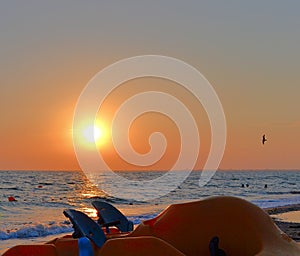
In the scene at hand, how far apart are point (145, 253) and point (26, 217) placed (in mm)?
25075

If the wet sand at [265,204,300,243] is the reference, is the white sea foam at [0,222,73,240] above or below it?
below

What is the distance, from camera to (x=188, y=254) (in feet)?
16.9

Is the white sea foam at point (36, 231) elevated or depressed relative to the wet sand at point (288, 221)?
depressed

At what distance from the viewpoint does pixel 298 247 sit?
16.9 ft

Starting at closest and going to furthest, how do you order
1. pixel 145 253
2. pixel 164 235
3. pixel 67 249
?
1. pixel 145 253
2. pixel 67 249
3. pixel 164 235

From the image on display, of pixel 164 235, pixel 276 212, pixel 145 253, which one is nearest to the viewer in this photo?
pixel 145 253

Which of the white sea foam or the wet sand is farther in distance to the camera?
the white sea foam

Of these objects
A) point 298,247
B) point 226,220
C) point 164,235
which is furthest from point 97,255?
point 298,247

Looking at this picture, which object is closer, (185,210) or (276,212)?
(185,210)

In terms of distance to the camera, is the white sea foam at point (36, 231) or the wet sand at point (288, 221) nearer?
the wet sand at point (288, 221)

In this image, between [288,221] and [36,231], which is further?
[288,221]

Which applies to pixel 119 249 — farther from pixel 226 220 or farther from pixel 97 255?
pixel 226 220

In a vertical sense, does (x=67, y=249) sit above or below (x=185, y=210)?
below

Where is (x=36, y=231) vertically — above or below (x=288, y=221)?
below
